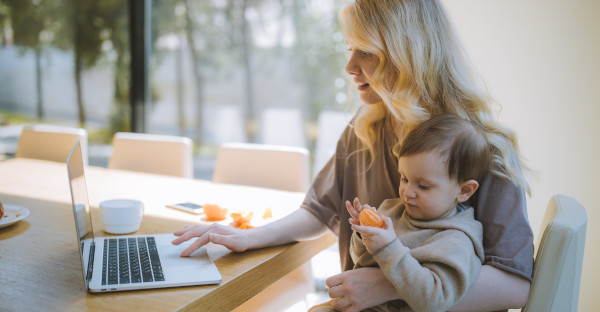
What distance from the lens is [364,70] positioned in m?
1.42

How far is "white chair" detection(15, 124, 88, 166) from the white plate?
4.31 ft

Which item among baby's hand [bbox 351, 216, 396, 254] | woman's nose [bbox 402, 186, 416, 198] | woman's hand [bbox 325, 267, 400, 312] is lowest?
woman's hand [bbox 325, 267, 400, 312]

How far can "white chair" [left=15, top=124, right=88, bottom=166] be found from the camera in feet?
9.43

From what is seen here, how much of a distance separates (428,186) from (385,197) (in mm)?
358

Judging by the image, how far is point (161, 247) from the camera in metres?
1.28

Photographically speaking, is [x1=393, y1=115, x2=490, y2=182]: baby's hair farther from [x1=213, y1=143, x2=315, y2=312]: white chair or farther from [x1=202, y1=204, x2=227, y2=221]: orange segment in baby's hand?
[x1=213, y1=143, x2=315, y2=312]: white chair

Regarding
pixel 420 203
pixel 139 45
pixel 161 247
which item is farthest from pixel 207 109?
pixel 420 203

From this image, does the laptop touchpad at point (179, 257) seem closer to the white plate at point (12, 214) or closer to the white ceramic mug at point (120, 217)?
the white ceramic mug at point (120, 217)

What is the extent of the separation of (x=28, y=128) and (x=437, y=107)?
267cm

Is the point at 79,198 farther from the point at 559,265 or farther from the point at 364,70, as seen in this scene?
the point at 559,265

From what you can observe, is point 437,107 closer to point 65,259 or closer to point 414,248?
point 414,248

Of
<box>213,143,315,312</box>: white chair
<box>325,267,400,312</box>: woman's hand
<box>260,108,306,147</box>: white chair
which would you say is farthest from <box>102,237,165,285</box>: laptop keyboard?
<box>260,108,306,147</box>: white chair

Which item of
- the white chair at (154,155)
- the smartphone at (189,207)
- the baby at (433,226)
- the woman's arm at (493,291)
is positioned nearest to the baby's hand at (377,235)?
the baby at (433,226)

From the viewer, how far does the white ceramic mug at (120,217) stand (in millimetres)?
1394
